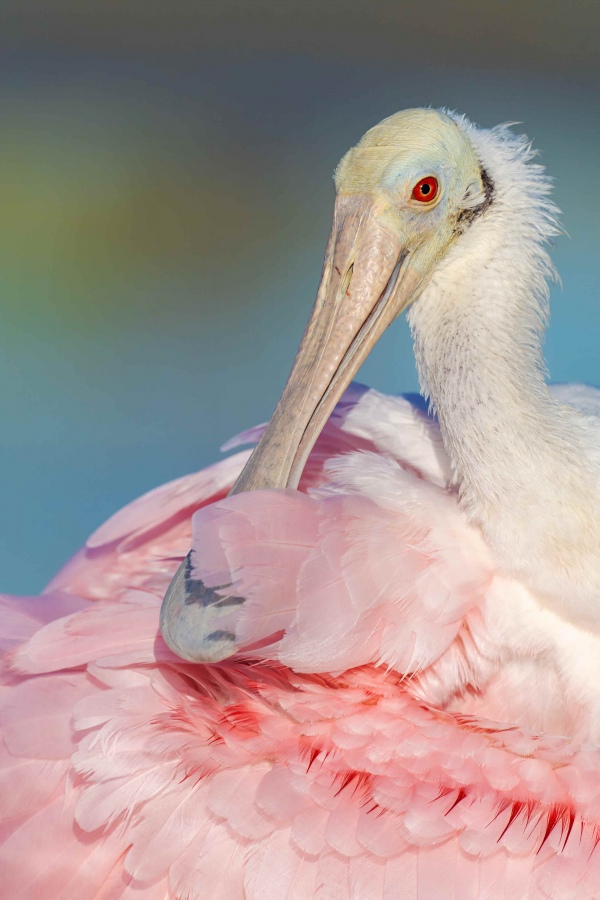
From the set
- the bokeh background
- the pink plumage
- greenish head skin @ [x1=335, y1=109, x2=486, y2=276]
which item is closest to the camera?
the pink plumage

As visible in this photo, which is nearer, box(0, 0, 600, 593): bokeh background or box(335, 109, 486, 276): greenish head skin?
box(335, 109, 486, 276): greenish head skin

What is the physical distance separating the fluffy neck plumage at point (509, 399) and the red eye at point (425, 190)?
0.24 feet

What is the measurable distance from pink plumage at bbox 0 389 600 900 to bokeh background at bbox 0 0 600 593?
2215 mm

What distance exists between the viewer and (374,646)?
1.07 meters

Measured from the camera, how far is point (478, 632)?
1141mm

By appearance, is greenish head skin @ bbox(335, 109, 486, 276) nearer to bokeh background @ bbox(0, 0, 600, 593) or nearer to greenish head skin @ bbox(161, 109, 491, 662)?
greenish head skin @ bbox(161, 109, 491, 662)

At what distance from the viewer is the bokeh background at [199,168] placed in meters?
3.55

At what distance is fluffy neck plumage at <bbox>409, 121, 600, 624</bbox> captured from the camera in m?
1.12

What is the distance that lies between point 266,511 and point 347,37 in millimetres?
3256

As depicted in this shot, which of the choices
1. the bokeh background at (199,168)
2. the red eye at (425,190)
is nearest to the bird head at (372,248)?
the red eye at (425,190)

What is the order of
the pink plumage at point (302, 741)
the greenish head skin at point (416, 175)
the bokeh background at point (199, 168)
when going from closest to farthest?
the pink plumage at point (302, 741) < the greenish head skin at point (416, 175) < the bokeh background at point (199, 168)

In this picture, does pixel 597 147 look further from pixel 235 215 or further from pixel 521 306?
pixel 521 306

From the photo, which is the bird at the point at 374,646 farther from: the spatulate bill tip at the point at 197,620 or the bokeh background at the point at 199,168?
the bokeh background at the point at 199,168

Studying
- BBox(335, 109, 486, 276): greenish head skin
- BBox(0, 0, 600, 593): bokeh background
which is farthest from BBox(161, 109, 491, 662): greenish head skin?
BBox(0, 0, 600, 593): bokeh background
